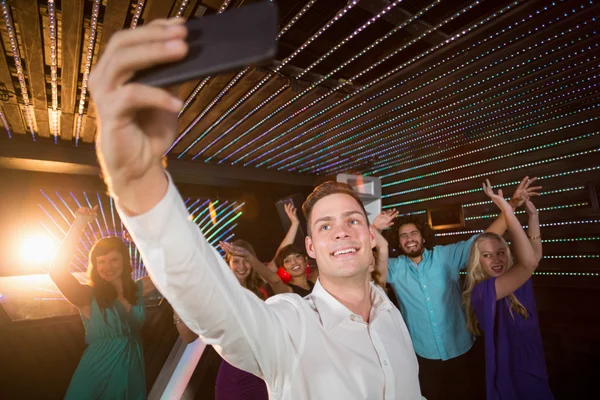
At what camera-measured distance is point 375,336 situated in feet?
4.15

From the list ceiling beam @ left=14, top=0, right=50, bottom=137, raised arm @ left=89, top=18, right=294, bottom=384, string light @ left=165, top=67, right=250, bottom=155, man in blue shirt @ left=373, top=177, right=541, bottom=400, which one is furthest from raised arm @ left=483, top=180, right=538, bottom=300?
ceiling beam @ left=14, top=0, right=50, bottom=137

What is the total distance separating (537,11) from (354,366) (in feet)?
8.73

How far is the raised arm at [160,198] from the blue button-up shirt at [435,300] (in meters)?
2.91

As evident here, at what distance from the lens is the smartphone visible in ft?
1.68

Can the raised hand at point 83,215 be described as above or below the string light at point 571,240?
above

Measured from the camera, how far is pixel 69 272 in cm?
259

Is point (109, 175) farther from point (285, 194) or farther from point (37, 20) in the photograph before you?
point (285, 194)

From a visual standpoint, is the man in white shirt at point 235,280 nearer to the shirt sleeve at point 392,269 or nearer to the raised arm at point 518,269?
the raised arm at point 518,269

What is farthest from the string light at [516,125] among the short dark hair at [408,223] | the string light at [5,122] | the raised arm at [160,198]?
the string light at [5,122]

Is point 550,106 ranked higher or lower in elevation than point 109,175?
higher

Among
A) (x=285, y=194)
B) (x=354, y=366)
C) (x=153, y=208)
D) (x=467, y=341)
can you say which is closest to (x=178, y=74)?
(x=153, y=208)

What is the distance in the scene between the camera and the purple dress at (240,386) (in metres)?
2.63

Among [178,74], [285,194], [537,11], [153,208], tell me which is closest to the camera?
[178,74]

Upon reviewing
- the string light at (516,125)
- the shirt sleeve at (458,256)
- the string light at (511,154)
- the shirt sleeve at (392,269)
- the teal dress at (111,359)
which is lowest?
the teal dress at (111,359)
